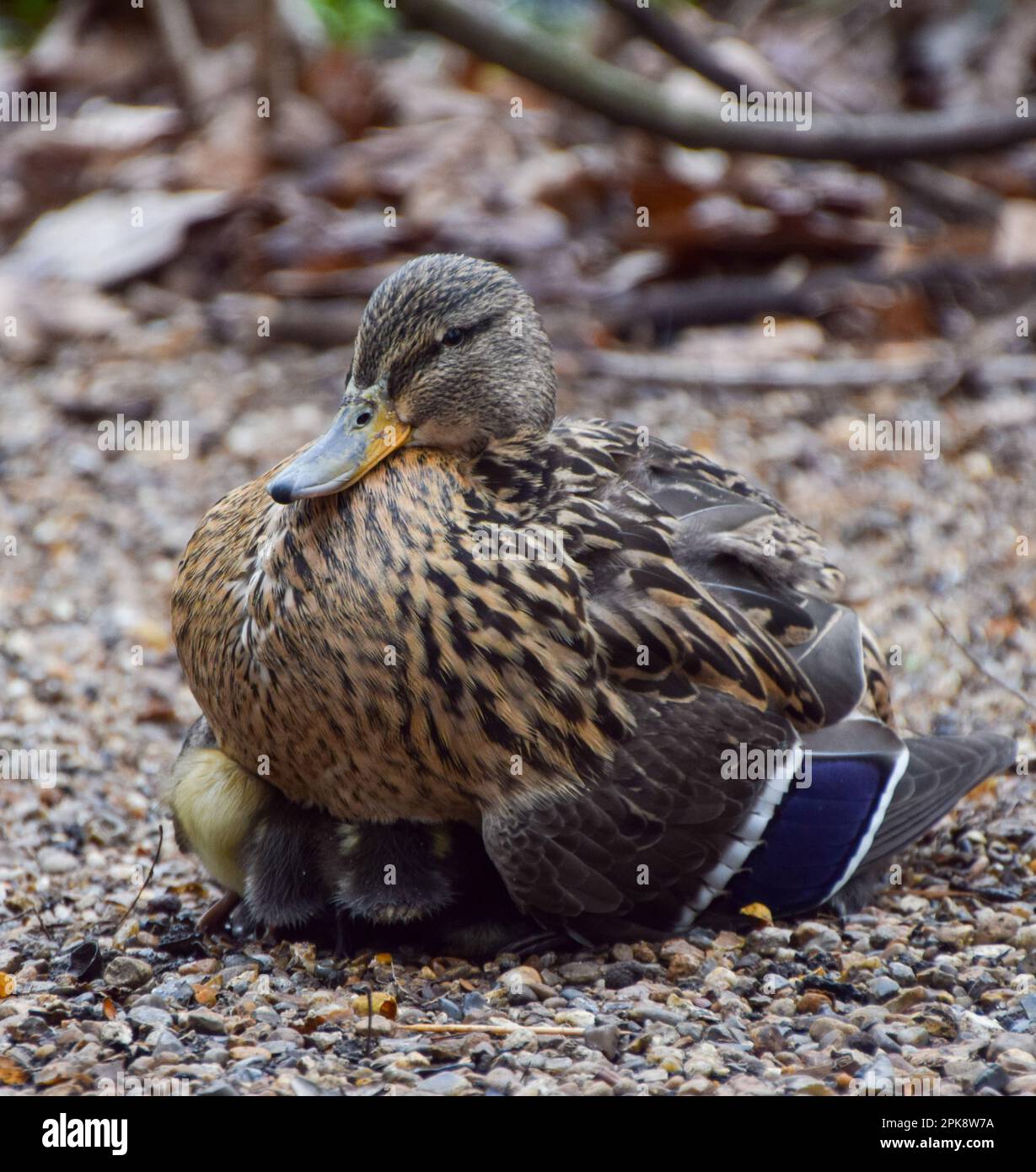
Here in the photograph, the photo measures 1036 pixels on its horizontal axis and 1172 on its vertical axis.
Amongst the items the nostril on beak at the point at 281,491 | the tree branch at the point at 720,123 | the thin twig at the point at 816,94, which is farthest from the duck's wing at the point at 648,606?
the thin twig at the point at 816,94

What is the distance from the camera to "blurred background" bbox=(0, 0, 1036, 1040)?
5.14 metres

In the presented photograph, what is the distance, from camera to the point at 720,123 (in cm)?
718

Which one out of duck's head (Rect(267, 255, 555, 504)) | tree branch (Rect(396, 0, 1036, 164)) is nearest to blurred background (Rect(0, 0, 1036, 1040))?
tree branch (Rect(396, 0, 1036, 164))

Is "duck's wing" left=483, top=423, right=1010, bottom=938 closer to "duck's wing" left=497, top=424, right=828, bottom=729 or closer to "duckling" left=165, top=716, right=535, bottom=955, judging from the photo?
"duck's wing" left=497, top=424, right=828, bottom=729

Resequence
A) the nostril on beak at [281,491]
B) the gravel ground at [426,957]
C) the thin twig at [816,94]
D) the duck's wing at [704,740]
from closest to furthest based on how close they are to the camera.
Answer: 1. the gravel ground at [426,957]
2. the nostril on beak at [281,491]
3. the duck's wing at [704,740]
4. the thin twig at [816,94]

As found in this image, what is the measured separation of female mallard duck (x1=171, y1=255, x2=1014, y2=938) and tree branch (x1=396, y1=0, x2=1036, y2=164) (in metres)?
3.68

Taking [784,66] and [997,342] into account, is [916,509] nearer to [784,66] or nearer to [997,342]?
[997,342]

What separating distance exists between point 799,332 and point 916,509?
4.52ft

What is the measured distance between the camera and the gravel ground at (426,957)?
3.01m

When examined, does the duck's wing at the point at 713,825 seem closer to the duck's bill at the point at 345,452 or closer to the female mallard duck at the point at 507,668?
the female mallard duck at the point at 507,668

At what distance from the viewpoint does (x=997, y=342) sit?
712 centimetres

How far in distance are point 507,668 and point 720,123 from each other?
449cm

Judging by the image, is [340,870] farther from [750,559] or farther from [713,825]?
[750,559]

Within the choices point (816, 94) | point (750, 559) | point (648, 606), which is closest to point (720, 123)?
point (816, 94)
